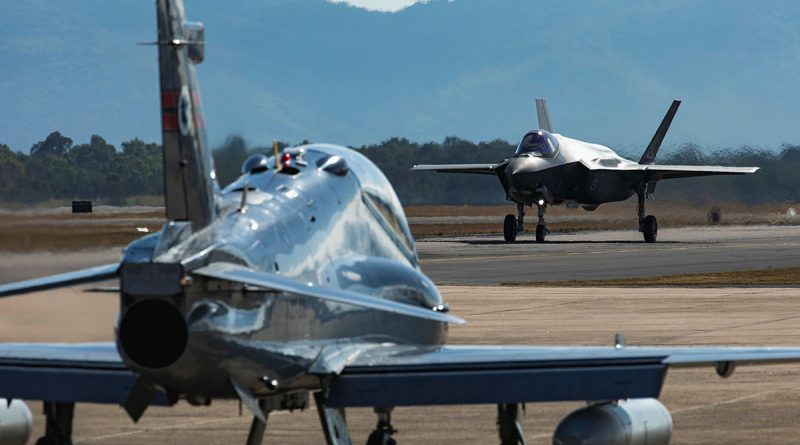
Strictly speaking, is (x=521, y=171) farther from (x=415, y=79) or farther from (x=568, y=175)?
(x=415, y=79)

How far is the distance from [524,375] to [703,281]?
25505 mm

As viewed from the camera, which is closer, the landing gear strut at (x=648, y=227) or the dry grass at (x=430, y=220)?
the dry grass at (x=430, y=220)

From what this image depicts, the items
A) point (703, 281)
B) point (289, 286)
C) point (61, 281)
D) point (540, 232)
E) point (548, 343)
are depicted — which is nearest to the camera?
point (289, 286)

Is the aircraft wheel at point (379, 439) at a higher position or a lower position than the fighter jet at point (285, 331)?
lower

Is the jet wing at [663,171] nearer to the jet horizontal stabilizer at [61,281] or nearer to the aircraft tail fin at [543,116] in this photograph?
the aircraft tail fin at [543,116]

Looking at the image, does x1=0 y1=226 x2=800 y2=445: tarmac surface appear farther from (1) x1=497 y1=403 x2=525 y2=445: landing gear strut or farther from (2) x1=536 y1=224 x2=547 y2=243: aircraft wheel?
(2) x1=536 y1=224 x2=547 y2=243: aircraft wheel

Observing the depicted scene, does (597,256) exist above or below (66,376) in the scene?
below

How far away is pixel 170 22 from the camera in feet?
28.2

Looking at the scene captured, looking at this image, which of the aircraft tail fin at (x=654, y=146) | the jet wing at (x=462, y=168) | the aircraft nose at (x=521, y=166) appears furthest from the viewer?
the aircraft tail fin at (x=654, y=146)

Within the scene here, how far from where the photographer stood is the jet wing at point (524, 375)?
9453mm

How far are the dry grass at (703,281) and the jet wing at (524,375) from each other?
23.7 meters

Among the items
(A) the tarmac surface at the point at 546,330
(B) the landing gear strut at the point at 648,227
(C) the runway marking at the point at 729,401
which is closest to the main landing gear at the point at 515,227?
(B) the landing gear strut at the point at 648,227

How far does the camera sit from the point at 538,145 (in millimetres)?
56125

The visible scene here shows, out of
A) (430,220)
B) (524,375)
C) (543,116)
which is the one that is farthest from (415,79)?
(524,375)
